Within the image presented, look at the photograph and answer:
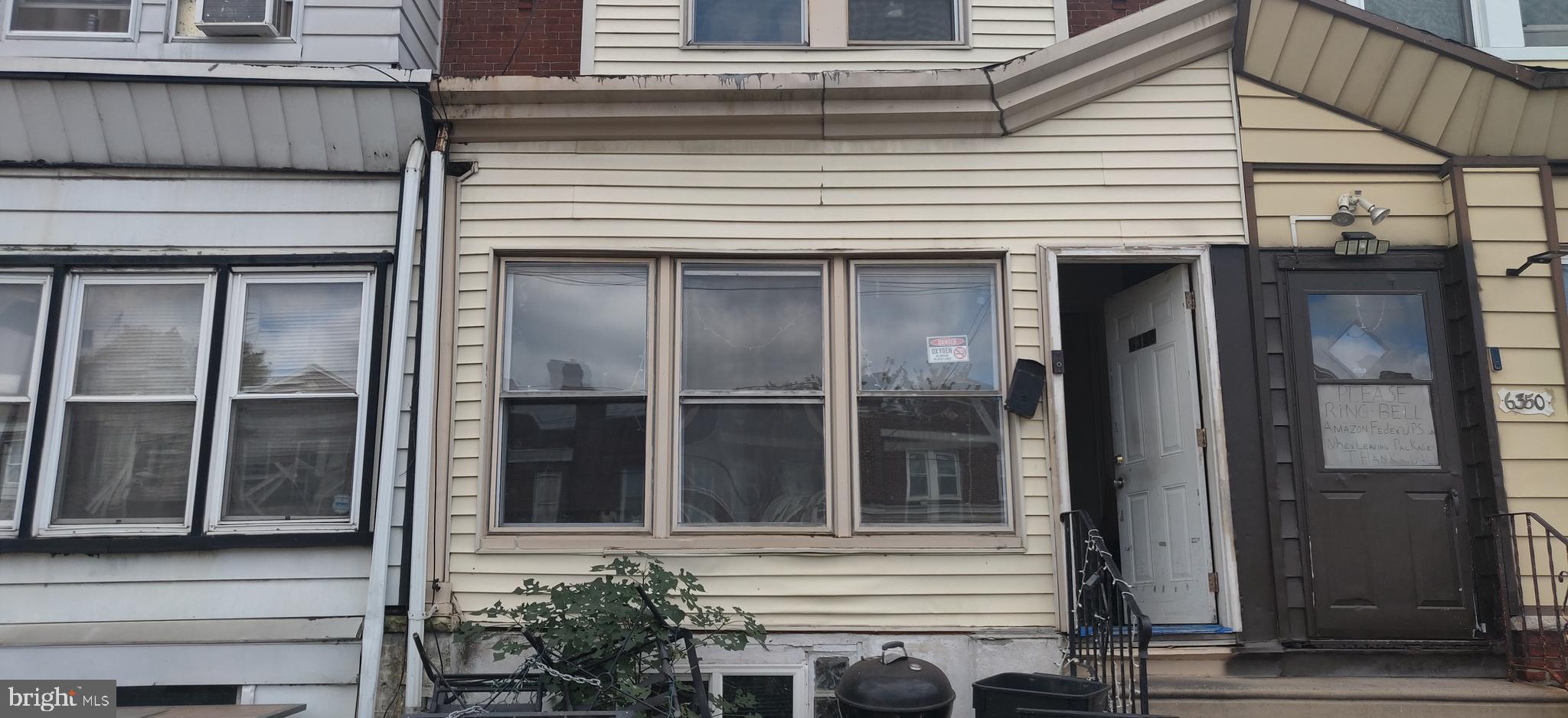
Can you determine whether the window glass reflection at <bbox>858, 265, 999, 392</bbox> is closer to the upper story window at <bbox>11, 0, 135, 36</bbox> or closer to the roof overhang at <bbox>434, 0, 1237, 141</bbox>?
the roof overhang at <bbox>434, 0, 1237, 141</bbox>

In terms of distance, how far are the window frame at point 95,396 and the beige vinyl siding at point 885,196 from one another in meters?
1.39

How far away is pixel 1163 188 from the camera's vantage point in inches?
243

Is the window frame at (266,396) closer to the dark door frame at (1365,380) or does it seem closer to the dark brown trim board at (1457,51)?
the dark door frame at (1365,380)

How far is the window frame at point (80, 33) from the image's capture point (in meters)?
6.14

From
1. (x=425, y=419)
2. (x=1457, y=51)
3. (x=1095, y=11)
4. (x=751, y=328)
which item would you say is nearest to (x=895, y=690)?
(x=751, y=328)

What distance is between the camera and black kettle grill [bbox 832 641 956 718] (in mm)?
4754

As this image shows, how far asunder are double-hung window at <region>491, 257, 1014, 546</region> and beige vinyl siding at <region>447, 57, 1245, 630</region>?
0.14m

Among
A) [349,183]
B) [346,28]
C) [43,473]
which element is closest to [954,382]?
[349,183]

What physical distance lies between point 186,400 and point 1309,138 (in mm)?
6516

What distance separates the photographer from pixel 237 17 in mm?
6027

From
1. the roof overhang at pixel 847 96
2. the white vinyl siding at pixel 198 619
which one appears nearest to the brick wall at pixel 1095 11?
the roof overhang at pixel 847 96

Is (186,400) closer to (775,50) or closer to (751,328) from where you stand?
(751,328)

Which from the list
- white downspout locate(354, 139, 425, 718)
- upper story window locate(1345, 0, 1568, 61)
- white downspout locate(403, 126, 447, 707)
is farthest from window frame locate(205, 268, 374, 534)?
upper story window locate(1345, 0, 1568, 61)

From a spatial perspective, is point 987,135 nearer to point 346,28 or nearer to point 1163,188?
point 1163,188
